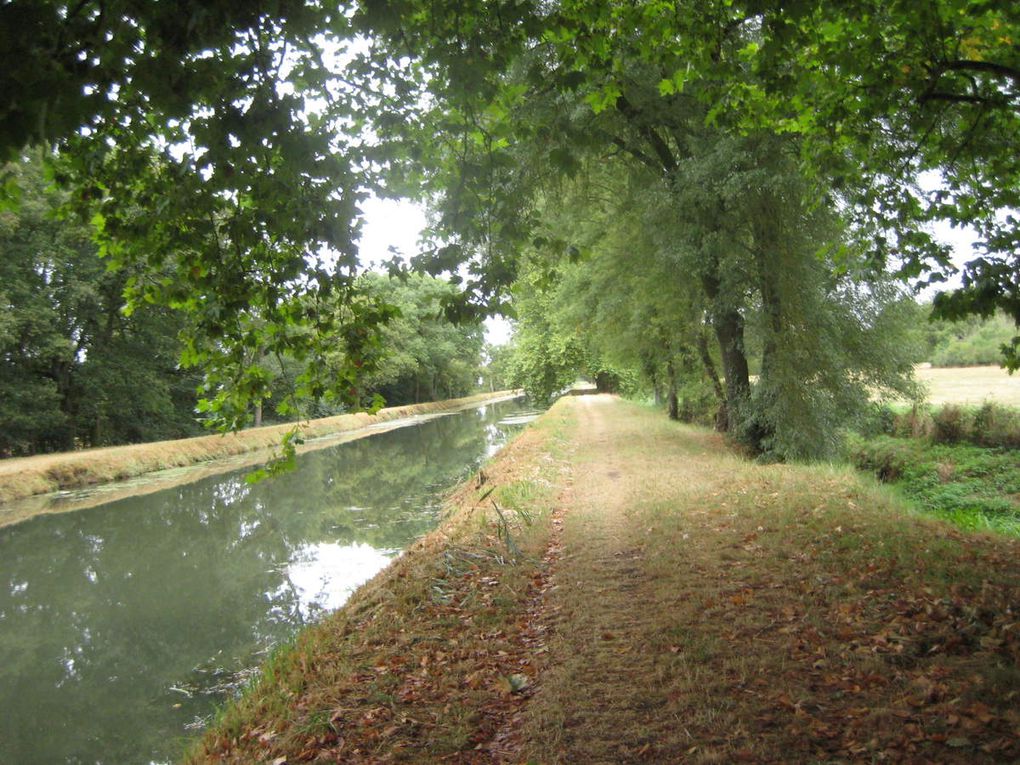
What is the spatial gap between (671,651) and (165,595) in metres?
8.39

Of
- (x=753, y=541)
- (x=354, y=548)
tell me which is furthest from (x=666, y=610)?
(x=354, y=548)

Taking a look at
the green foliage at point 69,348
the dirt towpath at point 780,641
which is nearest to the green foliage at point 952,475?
the dirt towpath at point 780,641

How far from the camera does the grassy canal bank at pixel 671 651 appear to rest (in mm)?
3428

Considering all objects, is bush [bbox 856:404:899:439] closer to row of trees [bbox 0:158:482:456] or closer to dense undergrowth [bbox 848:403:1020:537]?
dense undergrowth [bbox 848:403:1020:537]

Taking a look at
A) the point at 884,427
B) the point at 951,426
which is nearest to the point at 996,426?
the point at 951,426

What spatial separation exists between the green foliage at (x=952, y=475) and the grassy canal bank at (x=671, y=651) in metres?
4.96

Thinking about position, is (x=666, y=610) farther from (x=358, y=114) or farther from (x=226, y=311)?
(x=358, y=114)

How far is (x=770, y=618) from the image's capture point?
4914 millimetres

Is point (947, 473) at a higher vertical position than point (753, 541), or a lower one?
lower

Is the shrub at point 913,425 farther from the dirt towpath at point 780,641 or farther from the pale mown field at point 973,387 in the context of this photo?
the dirt towpath at point 780,641

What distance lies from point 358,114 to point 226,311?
1973mm

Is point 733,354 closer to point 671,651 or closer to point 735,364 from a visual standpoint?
point 735,364

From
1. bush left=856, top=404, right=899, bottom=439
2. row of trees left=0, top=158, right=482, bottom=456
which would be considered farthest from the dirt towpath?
row of trees left=0, top=158, right=482, bottom=456

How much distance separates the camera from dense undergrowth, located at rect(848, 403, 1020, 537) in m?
12.4
